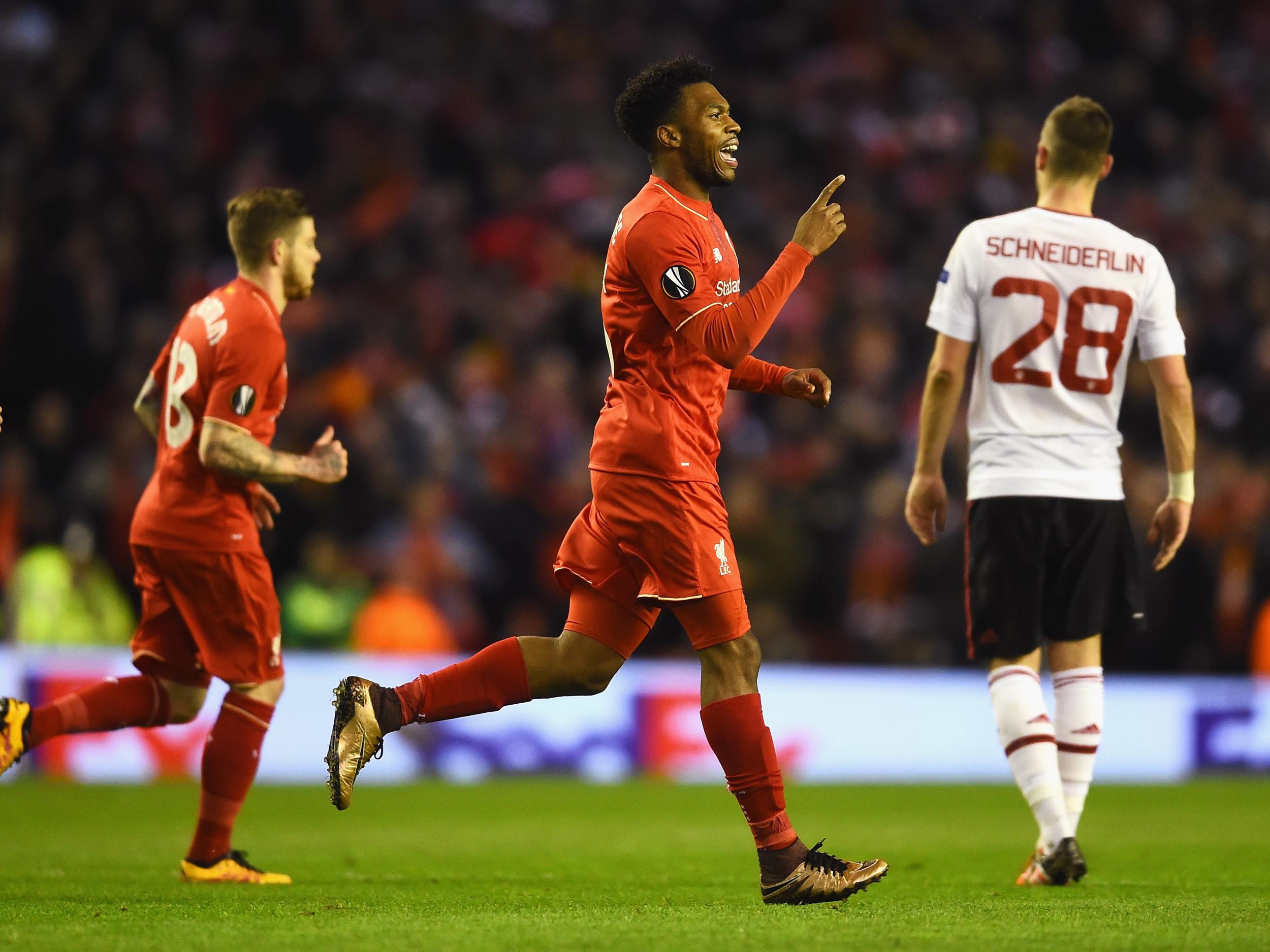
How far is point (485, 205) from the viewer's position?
15914 millimetres

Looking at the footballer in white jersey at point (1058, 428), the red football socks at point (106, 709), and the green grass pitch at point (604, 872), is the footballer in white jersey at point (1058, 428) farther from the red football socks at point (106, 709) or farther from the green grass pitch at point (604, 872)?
the red football socks at point (106, 709)

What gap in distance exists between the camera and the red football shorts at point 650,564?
15.7 ft

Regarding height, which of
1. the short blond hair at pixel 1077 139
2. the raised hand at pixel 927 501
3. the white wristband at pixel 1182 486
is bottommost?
the raised hand at pixel 927 501

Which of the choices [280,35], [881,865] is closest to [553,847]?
[881,865]

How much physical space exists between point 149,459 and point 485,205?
4555 mm

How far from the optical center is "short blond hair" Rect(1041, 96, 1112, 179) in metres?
5.75

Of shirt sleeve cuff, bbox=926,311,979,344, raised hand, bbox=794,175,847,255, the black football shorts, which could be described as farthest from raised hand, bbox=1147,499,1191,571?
raised hand, bbox=794,175,847,255

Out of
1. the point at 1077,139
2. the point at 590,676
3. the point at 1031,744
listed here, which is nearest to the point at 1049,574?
the point at 1031,744

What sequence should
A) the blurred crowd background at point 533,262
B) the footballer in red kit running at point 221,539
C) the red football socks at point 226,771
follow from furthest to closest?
the blurred crowd background at point 533,262, the red football socks at point 226,771, the footballer in red kit running at point 221,539

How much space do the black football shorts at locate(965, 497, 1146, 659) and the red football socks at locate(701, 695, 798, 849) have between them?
1.19 meters

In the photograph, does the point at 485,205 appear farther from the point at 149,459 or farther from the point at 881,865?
the point at 881,865

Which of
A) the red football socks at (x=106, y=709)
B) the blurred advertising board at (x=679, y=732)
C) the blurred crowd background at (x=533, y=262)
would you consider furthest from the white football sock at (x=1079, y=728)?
the blurred crowd background at (x=533, y=262)

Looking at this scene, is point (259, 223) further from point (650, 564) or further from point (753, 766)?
point (753, 766)

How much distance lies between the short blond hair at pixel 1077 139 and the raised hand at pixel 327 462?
2542 mm
